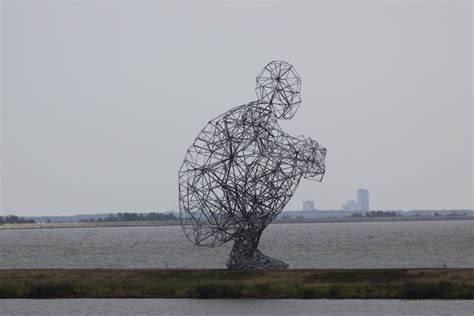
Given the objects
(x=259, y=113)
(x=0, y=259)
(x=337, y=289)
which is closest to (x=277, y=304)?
(x=337, y=289)

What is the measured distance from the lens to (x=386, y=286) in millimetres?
39906

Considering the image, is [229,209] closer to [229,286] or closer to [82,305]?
[229,286]

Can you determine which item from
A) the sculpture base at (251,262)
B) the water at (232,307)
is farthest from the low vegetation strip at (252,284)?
the water at (232,307)

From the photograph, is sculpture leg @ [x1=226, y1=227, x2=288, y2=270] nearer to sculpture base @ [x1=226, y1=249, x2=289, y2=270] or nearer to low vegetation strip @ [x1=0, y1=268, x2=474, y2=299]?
sculpture base @ [x1=226, y1=249, x2=289, y2=270]

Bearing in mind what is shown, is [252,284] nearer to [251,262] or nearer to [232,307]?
[232,307]

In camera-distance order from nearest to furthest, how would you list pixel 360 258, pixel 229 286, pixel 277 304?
1. pixel 277 304
2. pixel 229 286
3. pixel 360 258

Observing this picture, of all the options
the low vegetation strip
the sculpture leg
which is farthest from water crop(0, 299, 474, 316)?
the sculpture leg

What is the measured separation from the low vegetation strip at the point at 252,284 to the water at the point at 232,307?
103 cm

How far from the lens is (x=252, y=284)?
4184 centimetres

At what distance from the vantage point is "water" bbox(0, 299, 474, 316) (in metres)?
Result: 35.4

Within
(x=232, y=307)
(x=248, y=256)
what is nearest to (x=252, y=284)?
(x=232, y=307)

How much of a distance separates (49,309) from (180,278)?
7.48 metres

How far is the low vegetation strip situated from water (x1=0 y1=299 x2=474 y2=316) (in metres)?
1.03

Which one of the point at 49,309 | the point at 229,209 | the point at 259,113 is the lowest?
the point at 49,309
